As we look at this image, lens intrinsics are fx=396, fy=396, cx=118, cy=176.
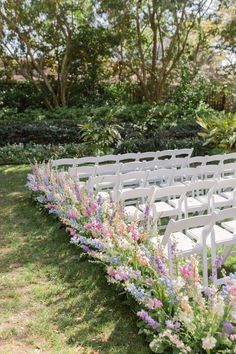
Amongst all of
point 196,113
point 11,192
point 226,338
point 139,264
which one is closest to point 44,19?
point 196,113

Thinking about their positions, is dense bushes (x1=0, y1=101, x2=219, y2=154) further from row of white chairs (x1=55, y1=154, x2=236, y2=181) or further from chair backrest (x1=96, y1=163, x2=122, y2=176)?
chair backrest (x1=96, y1=163, x2=122, y2=176)

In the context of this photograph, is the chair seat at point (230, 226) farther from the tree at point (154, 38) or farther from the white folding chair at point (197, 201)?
the tree at point (154, 38)

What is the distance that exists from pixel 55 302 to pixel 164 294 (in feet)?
4.26

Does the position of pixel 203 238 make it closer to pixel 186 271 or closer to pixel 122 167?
pixel 186 271

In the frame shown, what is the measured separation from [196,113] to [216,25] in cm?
426

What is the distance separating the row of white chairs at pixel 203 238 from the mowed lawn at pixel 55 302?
2.50 feet

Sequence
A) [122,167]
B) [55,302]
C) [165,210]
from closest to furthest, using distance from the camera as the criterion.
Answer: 1. [55,302]
2. [165,210]
3. [122,167]

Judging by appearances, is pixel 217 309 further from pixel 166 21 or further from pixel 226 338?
pixel 166 21

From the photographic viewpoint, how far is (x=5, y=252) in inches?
210

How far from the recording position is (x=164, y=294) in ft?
10.9

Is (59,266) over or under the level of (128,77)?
under

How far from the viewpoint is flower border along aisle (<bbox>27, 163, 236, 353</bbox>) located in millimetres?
2795

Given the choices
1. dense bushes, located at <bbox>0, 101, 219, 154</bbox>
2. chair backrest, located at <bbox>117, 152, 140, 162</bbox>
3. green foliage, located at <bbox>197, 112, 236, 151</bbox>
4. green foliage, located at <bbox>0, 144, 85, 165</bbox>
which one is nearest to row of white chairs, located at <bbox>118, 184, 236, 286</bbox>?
chair backrest, located at <bbox>117, 152, 140, 162</bbox>

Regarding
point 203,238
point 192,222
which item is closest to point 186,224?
point 192,222
